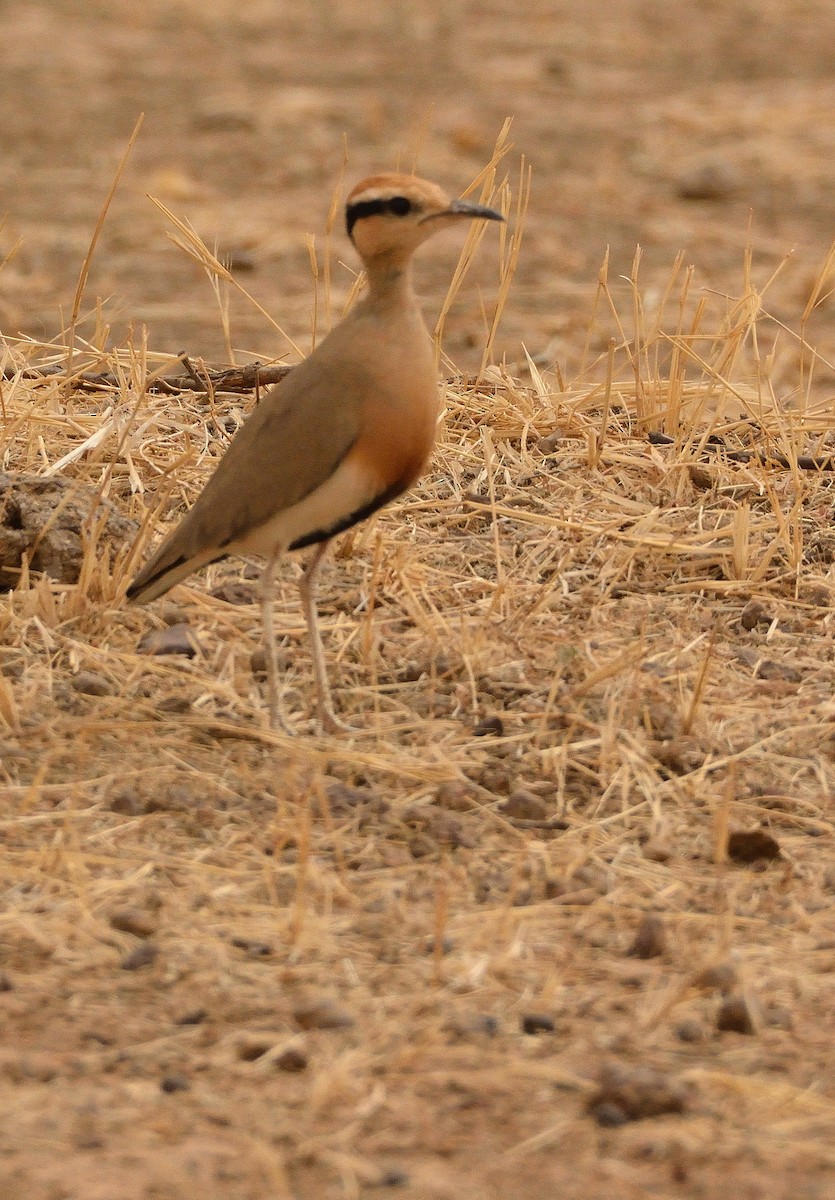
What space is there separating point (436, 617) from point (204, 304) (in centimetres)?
500

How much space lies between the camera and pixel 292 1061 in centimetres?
301

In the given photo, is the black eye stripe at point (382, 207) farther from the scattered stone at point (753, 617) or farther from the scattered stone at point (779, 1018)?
the scattered stone at point (779, 1018)

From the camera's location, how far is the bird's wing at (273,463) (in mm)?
4000

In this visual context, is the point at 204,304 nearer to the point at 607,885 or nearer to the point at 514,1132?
the point at 607,885

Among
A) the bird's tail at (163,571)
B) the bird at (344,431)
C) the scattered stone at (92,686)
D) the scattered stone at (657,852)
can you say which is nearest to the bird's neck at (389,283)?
the bird at (344,431)

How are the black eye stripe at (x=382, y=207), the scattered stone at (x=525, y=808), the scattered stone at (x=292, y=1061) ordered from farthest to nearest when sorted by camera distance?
1. the black eye stripe at (x=382, y=207)
2. the scattered stone at (x=525, y=808)
3. the scattered stone at (x=292, y=1061)

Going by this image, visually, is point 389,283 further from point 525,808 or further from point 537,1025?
point 537,1025

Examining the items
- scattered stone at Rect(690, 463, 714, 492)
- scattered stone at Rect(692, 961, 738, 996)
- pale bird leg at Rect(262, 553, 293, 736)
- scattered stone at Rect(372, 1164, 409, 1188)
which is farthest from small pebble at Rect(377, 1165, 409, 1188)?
scattered stone at Rect(690, 463, 714, 492)

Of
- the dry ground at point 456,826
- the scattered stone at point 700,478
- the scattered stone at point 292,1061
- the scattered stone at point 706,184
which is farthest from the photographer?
the scattered stone at point 706,184

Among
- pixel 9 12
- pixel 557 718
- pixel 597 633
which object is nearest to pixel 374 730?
pixel 557 718

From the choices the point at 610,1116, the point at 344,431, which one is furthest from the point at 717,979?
the point at 344,431

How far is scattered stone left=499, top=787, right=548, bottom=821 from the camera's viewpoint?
12.8ft

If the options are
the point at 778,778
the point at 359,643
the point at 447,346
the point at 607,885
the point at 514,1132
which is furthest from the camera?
the point at 447,346

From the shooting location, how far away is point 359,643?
4582 mm
